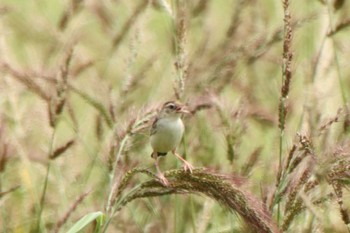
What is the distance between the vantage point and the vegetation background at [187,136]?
10.9 ft

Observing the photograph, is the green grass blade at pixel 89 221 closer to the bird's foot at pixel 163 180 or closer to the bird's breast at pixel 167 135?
the bird's foot at pixel 163 180

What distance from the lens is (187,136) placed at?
196 inches

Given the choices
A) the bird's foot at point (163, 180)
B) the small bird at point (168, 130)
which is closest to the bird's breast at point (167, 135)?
the small bird at point (168, 130)

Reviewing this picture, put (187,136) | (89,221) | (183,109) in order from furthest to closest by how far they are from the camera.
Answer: (187,136) → (183,109) → (89,221)

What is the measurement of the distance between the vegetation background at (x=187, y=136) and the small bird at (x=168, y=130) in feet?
0.22

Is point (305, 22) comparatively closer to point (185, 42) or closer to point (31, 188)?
point (185, 42)

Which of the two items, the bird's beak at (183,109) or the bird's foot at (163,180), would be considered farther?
the bird's beak at (183,109)

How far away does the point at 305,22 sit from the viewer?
4723mm

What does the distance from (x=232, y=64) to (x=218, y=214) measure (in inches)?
25.1

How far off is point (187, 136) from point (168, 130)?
1.05ft

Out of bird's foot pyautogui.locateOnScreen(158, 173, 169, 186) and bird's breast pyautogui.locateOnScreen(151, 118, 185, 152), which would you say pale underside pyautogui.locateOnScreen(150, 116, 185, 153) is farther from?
bird's foot pyautogui.locateOnScreen(158, 173, 169, 186)

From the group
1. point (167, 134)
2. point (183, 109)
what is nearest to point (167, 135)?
point (167, 134)

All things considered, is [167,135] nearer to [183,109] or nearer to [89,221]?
[183,109]

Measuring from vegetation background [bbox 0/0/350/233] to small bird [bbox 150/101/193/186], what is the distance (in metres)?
0.07
